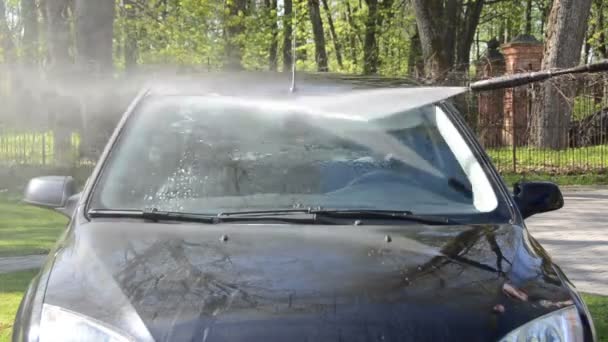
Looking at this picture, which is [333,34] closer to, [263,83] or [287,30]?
[287,30]

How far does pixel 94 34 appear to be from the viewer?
15.3m

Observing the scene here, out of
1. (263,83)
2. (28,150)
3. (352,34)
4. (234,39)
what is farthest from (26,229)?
(352,34)

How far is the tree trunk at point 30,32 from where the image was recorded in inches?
976

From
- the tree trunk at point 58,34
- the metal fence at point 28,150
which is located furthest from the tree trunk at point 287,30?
the metal fence at point 28,150

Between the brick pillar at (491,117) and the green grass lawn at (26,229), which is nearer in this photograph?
the green grass lawn at (26,229)

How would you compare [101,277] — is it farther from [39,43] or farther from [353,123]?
[39,43]

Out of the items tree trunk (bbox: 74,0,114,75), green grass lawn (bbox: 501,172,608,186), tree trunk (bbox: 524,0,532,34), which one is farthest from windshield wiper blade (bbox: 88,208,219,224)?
tree trunk (bbox: 524,0,532,34)

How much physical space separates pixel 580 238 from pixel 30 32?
2319 centimetres

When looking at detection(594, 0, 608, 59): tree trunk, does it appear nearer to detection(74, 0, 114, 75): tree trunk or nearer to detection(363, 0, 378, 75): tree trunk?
detection(363, 0, 378, 75): tree trunk

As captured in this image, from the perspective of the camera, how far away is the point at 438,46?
22203 millimetres

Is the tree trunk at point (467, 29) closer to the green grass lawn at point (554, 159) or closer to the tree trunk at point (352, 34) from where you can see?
the tree trunk at point (352, 34)

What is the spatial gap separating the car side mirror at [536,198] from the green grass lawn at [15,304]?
190 cm

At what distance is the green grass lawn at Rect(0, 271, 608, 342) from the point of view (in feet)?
17.9

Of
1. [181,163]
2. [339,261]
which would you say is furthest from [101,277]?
[181,163]
